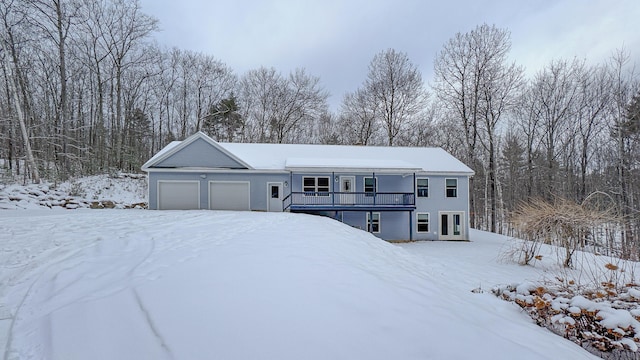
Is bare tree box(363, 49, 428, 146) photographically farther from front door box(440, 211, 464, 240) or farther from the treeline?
front door box(440, 211, 464, 240)

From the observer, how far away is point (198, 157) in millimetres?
15250

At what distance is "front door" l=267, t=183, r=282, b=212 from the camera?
16.0 metres

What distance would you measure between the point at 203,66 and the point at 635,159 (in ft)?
116

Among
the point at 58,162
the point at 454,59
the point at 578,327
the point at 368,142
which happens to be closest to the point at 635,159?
the point at 454,59

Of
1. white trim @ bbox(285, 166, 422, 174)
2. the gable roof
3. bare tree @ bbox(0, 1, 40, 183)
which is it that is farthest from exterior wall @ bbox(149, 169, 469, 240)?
bare tree @ bbox(0, 1, 40, 183)

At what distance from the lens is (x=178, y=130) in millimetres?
27703

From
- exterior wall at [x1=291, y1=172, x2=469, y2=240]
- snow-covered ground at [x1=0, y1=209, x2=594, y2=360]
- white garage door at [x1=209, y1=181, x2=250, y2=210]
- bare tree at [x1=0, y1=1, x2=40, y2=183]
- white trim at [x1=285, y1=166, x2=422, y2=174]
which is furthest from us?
exterior wall at [x1=291, y1=172, x2=469, y2=240]

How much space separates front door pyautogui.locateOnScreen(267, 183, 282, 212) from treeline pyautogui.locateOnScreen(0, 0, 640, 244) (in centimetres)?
1134

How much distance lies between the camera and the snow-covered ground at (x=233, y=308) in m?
2.34

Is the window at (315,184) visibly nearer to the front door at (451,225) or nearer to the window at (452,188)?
the front door at (451,225)

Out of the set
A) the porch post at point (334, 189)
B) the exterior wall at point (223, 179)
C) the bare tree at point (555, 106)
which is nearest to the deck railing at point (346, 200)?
the porch post at point (334, 189)

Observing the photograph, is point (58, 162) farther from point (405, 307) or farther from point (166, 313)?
point (405, 307)

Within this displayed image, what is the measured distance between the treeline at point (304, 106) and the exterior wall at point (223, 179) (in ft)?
18.8

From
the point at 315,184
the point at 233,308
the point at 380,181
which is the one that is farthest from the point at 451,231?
the point at 233,308
